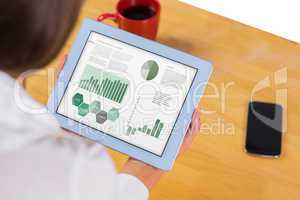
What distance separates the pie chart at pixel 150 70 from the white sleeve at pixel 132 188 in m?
0.17

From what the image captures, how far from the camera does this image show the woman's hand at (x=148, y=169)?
75cm

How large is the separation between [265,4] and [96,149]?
55 cm

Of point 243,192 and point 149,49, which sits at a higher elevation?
point 149,49

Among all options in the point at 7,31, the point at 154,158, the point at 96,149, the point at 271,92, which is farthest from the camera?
the point at 271,92

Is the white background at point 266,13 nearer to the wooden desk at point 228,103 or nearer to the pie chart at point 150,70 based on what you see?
the wooden desk at point 228,103

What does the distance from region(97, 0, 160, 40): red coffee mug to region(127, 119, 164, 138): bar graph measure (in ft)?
0.59

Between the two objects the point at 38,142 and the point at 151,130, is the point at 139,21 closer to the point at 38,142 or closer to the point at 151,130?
the point at 151,130

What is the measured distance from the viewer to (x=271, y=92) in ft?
2.86

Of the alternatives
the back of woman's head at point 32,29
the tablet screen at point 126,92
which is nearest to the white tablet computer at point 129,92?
the tablet screen at point 126,92

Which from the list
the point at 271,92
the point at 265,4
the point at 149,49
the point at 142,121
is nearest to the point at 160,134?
the point at 142,121

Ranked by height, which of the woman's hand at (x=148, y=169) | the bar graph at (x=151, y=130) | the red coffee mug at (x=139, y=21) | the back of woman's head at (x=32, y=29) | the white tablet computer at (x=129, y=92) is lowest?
the woman's hand at (x=148, y=169)

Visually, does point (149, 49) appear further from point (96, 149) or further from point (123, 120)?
point (96, 149)

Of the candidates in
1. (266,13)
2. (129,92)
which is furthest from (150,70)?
(266,13)

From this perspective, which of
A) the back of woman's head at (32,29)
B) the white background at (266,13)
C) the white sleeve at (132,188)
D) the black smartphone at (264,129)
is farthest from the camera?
the white background at (266,13)
